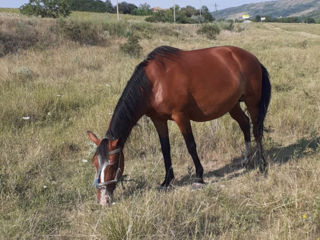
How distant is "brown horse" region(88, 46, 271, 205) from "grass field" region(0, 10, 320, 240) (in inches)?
13.7

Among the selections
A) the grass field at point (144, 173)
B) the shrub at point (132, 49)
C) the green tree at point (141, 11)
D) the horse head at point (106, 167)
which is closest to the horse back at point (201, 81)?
the horse head at point (106, 167)

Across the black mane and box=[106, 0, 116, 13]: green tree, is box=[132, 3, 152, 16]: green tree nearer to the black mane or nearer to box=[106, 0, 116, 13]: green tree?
box=[106, 0, 116, 13]: green tree

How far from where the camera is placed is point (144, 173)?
13.2ft

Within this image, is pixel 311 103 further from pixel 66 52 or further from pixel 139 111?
pixel 66 52

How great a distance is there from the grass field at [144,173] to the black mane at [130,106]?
27.8 inches

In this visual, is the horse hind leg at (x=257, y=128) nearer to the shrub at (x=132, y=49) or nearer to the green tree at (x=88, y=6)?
the shrub at (x=132, y=49)

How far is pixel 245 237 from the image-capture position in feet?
8.29

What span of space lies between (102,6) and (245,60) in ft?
285

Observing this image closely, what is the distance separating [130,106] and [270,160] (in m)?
2.32

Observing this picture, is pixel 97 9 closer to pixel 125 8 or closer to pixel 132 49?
pixel 125 8

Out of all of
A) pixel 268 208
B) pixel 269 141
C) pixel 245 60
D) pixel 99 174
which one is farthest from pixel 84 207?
pixel 269 141

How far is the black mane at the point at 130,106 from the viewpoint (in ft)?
10.5

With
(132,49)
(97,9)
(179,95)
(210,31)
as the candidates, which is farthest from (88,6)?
(179,95)

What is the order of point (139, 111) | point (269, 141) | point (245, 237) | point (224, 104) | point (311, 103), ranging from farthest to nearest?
point (311, 103)
point (269, 141)
point (224, 104)
point (139, 111)
point (245, 237)
